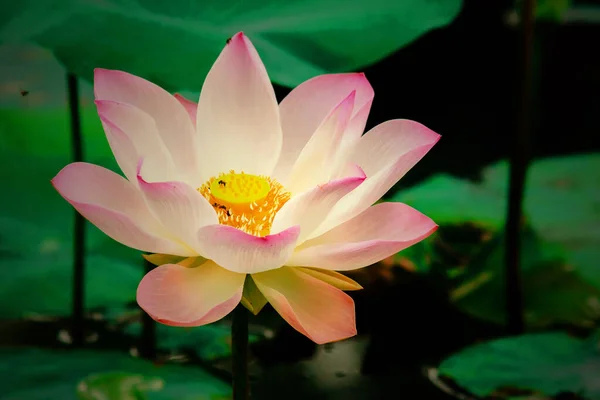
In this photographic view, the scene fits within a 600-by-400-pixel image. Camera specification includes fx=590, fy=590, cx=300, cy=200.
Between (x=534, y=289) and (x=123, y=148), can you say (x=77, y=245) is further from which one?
(x=534, y=289)

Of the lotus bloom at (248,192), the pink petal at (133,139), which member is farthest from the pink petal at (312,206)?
the pink petal at (133,139)

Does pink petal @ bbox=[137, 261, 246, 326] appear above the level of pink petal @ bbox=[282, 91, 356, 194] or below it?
below

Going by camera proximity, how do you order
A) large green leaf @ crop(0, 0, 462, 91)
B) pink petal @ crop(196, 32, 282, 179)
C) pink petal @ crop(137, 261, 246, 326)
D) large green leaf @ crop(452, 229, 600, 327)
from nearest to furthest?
pink petal @ crop(137, 261, 246, 326) < pink petal @ crop(196, 32, 282, 179) < large green leaf @ crop(0, 0, 462, 91) < large green leaf @ crop(452, 229, 600, 327)

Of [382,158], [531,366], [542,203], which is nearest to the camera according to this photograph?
[382,158]

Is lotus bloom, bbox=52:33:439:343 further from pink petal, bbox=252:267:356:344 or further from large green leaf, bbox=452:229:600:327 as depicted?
large green leaf, bbox=452:229:600:327

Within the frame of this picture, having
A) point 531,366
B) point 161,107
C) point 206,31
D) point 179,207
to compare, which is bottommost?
point 531,366

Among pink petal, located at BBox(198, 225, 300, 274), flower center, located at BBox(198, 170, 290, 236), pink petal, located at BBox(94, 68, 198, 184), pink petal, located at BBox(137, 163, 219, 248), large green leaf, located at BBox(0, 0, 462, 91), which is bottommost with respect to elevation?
pink petal, located at BBox(198, 225, 300, 274)

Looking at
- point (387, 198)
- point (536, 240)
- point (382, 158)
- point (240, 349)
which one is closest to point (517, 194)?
point (536, 240)

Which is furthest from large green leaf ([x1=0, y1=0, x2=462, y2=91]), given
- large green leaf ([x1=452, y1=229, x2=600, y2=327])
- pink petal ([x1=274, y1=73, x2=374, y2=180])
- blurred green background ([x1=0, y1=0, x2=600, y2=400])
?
large green leaf ([x1=452, y1=229, x2=600, y2=327])
